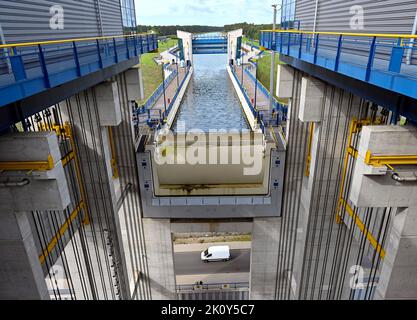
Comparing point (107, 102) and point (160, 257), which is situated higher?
point (107, 102)

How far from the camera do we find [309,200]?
1339 centimetres

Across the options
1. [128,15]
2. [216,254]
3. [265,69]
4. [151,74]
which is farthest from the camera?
[151,74]

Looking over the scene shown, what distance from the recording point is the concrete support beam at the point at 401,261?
7.79 meters

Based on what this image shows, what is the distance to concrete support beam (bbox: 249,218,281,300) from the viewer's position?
53.6 ft

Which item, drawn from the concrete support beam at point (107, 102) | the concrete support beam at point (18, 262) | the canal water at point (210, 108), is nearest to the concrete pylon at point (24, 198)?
the concrete support beam at point (18, 262)

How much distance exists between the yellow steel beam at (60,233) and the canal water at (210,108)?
10.3 m

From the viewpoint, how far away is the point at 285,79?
13.4m

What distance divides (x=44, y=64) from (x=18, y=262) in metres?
4.84

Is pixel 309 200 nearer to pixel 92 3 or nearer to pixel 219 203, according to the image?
pixel 219 203

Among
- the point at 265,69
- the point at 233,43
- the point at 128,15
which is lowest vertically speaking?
the point at 265,69

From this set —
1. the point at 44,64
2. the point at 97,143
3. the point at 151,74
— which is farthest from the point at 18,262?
the point at 151,74

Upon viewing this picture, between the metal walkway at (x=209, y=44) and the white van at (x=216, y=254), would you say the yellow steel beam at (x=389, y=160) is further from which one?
the metal walkway at (x=209, y=44)
